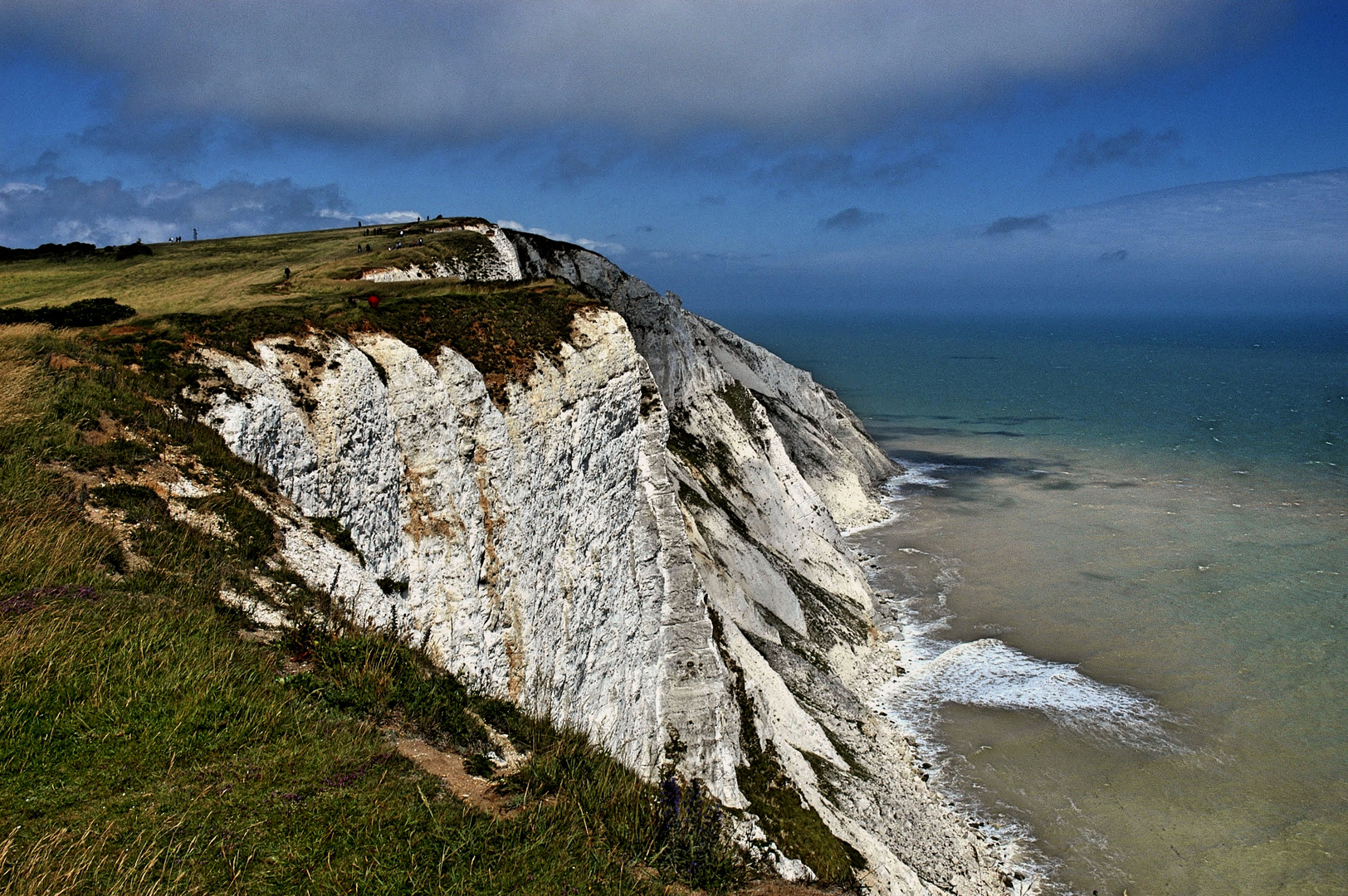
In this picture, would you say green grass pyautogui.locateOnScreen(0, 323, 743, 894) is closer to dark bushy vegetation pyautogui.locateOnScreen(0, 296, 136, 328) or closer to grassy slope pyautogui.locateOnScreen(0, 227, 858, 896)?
grassy slope pyautogui.locateOnScreen(0, 227, 858, 896)

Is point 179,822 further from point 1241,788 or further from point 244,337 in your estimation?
point 1241,788

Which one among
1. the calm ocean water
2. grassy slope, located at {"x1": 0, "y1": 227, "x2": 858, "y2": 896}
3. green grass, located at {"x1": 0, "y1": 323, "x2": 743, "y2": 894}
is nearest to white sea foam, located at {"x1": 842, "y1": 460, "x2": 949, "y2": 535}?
the calm ocean water

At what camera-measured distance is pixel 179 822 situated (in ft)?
19.7

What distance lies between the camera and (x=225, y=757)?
6.99 m

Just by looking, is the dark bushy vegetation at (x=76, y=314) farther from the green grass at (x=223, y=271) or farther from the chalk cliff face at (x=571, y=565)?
the chalk cliff face at (x=571, y=565)

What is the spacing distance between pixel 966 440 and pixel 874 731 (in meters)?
70.5

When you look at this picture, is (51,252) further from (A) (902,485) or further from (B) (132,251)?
(A) (902,485)

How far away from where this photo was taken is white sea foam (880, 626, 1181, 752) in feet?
113

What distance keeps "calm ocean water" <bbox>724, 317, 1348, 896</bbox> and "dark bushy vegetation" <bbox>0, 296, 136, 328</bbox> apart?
31635mm

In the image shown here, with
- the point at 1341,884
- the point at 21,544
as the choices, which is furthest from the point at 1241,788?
the point at 21,544

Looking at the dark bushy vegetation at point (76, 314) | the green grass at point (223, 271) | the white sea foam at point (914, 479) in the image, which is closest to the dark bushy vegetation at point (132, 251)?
the green grass at point (223, 271)

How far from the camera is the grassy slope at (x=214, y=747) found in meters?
5.92

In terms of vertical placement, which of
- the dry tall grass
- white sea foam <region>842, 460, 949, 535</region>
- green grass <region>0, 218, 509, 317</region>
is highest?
green grass <region>0, 218, 509, 317</region>

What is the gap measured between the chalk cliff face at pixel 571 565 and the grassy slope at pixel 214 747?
2469mm
